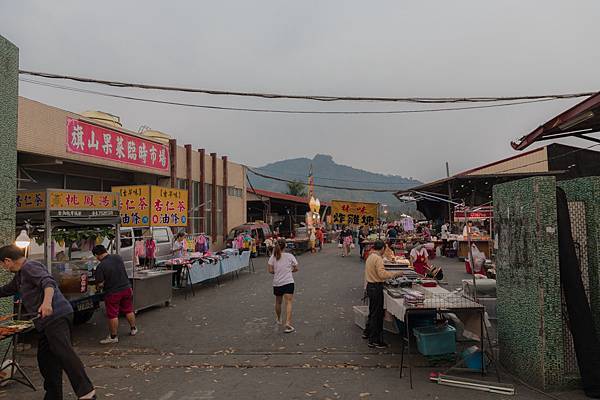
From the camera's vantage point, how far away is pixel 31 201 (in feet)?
26.8

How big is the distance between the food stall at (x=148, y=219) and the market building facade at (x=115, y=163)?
441 cm

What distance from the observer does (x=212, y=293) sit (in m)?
12.9

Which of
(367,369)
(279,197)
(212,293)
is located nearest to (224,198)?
(279,197)

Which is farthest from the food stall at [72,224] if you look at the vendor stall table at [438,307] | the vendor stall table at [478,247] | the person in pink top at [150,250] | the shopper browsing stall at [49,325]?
the vendor stall table at [478,247]

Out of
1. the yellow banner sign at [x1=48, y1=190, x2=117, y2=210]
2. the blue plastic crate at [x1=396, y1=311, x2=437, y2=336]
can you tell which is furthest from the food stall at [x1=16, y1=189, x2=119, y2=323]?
the blue plastic crate at [x1=396, y1=311, x2=437, y2=336]

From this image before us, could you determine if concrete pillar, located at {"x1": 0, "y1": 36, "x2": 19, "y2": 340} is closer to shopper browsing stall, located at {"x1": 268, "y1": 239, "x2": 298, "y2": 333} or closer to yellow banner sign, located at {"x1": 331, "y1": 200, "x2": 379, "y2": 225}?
shopper browsing stall, located at {"x1": 268, "y1": 239, "x2": 298, "y2": 333}

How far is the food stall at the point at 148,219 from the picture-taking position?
9.89m

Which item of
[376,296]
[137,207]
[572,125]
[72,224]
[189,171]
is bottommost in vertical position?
[376,296]

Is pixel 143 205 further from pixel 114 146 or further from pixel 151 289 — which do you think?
pixel 114 146

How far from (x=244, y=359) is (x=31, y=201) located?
5.03m

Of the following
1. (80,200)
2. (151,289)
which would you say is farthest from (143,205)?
(80,200)

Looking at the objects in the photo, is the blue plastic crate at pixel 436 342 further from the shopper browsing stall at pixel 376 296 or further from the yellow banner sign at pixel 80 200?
the yellow banner sign at pixel 80 200

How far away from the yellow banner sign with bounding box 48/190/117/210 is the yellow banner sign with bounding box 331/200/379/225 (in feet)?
46.7

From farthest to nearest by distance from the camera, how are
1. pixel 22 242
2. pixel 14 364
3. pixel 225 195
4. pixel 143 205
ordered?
pixel 225 195 < pixel 143 205 < pixel 22 242 < pixel 14 364
